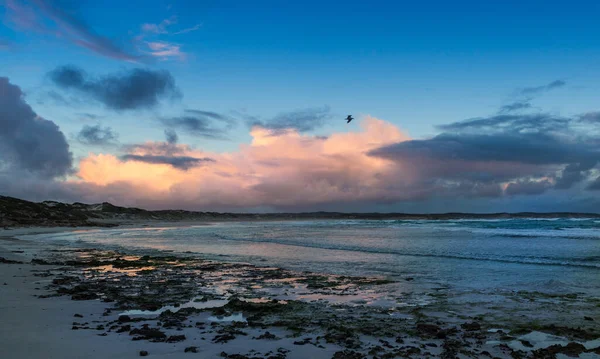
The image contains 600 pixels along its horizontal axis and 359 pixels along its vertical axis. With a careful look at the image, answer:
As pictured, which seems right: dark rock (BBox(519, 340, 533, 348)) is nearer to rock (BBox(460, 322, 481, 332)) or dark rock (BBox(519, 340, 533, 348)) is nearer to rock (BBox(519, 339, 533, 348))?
rock (BBox(519, 339, 533, 348))

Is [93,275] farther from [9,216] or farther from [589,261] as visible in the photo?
[9,216]

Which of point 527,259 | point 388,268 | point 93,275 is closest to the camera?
point 93,275

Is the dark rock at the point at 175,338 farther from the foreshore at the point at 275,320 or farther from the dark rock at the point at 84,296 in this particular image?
the dark rock at the point at 84,296

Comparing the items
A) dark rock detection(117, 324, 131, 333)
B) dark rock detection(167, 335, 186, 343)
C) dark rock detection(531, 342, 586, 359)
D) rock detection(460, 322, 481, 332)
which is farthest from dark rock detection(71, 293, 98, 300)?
dark rock detection(531, 342, 586, 359)

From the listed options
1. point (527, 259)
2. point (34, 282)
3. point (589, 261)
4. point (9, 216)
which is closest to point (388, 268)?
point (527, 259)

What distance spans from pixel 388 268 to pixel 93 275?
13961 mm

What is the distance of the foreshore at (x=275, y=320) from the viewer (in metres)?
7.57

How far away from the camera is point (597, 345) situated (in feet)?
27.0

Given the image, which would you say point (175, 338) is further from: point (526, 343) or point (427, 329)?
point (526, 343)

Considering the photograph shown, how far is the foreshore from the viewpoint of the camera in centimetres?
757

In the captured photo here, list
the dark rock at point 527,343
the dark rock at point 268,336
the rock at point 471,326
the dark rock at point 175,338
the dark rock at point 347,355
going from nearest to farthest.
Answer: the dark rock at point 347,355 → the dark rock at point 175,338 → the dark rock at point 527,343 → the dark rock at point 268,336 → the rock at point 471,326

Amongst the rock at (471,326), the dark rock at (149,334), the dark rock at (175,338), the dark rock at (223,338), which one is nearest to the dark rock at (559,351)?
the rock at (471,326)

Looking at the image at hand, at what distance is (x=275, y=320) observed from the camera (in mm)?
9891

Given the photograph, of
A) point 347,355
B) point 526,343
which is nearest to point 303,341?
point 347,355
